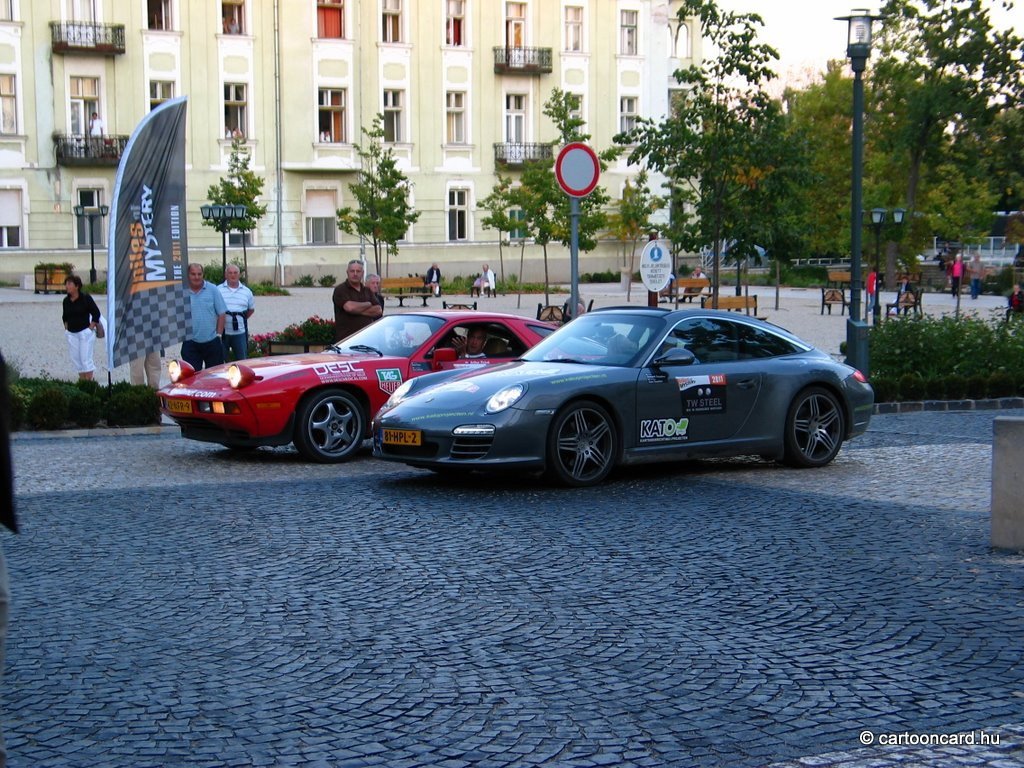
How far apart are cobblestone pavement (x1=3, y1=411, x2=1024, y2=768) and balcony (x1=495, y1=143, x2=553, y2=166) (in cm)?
5227

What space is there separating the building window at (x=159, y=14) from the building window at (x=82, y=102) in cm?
322

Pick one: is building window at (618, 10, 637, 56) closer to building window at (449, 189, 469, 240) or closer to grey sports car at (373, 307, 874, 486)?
building window at (449, 189, 469, 240)

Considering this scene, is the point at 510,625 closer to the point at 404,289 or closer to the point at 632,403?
the point at 632,403

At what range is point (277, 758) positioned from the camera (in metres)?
4.70

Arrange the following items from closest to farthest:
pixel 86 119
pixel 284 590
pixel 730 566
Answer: pixel 284 590 → pixel 730 566 → pixel 86 119

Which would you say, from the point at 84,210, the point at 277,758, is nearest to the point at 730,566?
the point at 277,758

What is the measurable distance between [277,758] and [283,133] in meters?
54.7

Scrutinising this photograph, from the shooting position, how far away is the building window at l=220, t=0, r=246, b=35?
2213 inches

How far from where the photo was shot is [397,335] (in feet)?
44.1

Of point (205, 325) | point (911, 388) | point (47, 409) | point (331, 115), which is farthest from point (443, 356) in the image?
point (331, 115)

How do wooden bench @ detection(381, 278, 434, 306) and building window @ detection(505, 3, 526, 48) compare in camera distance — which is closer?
wooden bench @ detection(381, 278, 434, 306)

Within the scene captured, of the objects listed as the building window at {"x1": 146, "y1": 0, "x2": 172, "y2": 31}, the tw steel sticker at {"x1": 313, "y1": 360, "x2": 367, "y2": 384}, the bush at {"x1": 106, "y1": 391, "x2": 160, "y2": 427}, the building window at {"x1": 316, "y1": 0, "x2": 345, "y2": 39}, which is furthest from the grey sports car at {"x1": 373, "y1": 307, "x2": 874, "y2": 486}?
the building window at {"x1": 316, "y1": 0, "x2": 345, "y2": 39}

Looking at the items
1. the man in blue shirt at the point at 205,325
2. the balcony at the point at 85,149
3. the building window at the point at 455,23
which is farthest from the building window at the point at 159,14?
the man in blue shirt at the point at 205,325

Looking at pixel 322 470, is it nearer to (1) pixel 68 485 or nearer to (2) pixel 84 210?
(1) pixel 68 485
